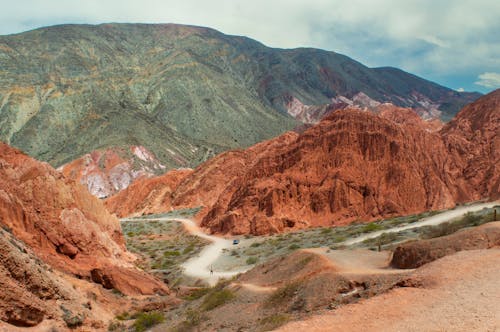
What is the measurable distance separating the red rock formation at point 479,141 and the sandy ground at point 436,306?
38.3m

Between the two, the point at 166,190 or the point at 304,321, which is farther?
the point at 166,190

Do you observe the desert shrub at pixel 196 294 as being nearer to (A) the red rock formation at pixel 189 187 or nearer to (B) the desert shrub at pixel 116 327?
(B) the desert shrub at pixel 116 327

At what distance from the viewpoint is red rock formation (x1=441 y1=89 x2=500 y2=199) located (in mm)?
49122

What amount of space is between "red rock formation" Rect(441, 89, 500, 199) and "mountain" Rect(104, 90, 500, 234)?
0.37 feet

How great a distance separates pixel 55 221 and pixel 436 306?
17.3m

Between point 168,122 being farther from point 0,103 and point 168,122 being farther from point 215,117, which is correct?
point 0,103

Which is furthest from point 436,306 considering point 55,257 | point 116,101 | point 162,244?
point 116,101

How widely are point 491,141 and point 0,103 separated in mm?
117544

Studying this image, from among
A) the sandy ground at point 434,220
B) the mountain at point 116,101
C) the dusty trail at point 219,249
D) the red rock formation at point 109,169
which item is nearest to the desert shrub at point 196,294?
the dusty trail at point 219,249

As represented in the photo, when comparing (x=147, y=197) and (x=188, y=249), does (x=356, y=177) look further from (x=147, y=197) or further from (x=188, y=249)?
(x=147, y=197)

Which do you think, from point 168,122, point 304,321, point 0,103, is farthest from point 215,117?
point 304,321

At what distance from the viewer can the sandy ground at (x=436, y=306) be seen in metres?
8.65

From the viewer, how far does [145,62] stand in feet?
565

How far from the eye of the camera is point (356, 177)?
45.8m
